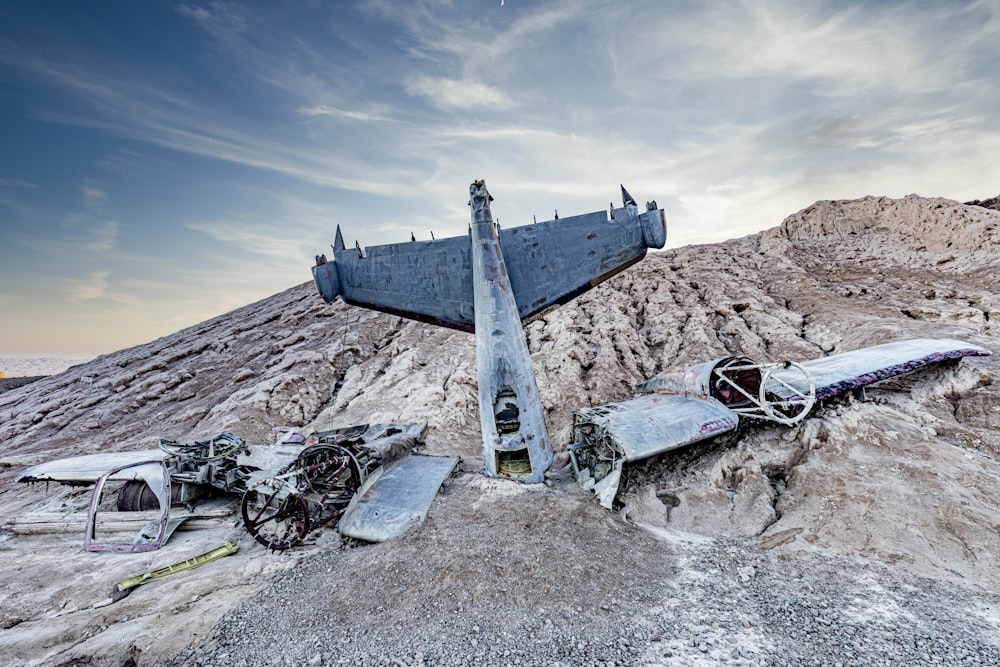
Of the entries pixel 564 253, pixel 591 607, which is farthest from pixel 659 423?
pixel 564 253

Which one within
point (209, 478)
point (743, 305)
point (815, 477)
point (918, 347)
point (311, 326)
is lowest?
point (815, 477)

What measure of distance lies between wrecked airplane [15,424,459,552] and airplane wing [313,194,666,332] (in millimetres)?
3468

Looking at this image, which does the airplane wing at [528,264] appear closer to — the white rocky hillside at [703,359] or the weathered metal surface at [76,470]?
the white rocky hillside at [703,359]

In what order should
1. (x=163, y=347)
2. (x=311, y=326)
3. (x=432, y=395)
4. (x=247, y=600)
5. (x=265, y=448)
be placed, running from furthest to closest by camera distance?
(x=163, y=347), (x=311, y=326), (x=432, y=395), (x=265, y=448), (x=247, y=600)

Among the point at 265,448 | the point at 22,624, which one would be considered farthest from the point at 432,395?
the point at 22,624

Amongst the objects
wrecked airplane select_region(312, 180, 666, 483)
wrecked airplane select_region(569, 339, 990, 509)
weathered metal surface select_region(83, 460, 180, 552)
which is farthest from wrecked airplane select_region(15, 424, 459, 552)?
wrecked airplane select_region(569, 339, 990, 509)

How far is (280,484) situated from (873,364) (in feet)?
41.0

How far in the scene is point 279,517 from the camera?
6.52 metres

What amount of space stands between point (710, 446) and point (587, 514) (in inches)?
139

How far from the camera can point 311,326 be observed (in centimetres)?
2114

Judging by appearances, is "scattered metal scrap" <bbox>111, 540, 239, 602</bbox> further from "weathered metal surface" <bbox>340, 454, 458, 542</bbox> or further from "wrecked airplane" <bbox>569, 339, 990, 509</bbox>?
"wrecked airplane" <bbox>569, 339, 990, 509</bbox>

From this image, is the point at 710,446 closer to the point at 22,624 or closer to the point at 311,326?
the point at 22,624

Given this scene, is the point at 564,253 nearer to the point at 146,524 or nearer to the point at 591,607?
the point at 591,607

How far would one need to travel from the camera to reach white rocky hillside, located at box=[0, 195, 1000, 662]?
227 inches
